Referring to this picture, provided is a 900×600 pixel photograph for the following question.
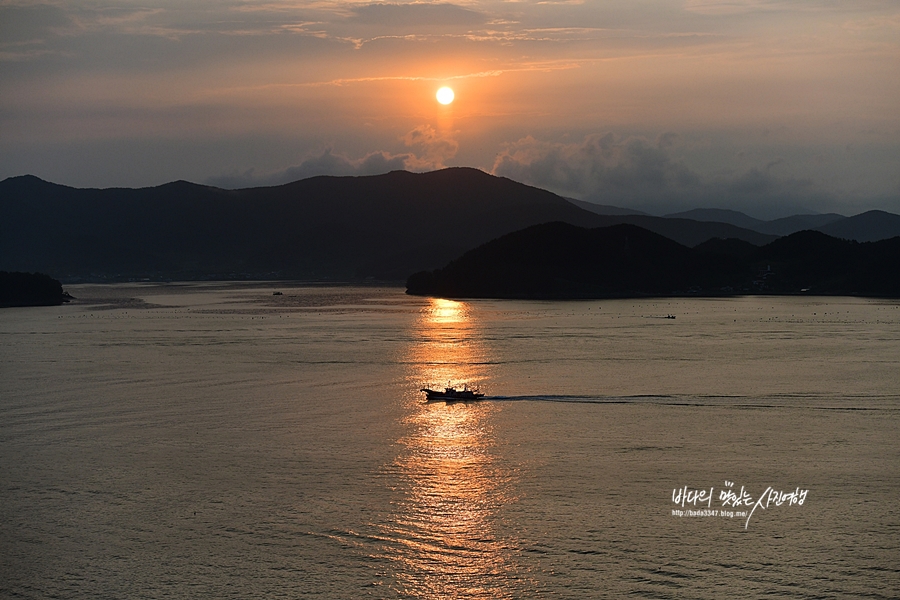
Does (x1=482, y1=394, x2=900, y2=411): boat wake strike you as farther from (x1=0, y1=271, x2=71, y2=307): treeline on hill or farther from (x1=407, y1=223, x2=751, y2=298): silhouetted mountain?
(x1=407, y1=223, x2=751, y2=298): silhouetted mountain

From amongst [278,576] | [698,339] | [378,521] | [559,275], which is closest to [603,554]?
[378,521]

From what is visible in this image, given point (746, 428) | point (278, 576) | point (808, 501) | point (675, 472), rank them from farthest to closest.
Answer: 1. point (746, 428)
2. point (675, 472)
3. point (808, 501)
4. point (278, 576)

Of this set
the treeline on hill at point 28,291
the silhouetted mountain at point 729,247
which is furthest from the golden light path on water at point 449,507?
the silhouetted mountain at point 729,247

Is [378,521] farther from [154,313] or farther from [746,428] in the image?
[154,313]

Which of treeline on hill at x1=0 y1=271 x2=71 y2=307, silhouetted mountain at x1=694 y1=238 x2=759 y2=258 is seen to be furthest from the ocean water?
silhouetted mountain at x1=694 y1=238 x2=759 y2=258

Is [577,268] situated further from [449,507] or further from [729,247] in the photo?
[449,507]
